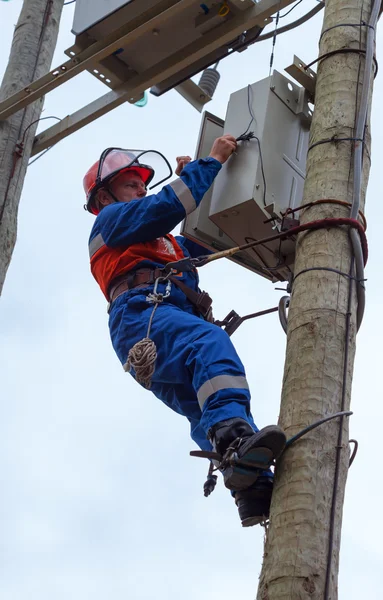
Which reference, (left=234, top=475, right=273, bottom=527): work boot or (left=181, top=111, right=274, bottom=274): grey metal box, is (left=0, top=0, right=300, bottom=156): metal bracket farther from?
(left=234, top=475, right=273, bottom=527): work boot

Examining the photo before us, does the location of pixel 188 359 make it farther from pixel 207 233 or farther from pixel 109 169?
pixel 109 169

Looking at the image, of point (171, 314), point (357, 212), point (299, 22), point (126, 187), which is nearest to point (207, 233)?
point (126, 187)

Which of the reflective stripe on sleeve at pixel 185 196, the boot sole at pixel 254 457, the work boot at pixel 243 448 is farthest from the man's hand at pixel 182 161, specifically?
the boot sole at pixel 254 457

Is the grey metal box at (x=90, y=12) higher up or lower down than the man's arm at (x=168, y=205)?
higher up

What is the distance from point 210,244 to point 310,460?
202cm

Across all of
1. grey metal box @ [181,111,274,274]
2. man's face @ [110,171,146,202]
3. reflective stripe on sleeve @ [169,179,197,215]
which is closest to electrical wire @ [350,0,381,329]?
reflective stripe on sleeve @ [169,179,197,215]

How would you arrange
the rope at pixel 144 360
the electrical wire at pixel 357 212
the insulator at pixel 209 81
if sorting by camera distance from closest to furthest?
the electrical wire at pixel 357 212
the rope at pixel 144 360
the insulator at pixel 209 81

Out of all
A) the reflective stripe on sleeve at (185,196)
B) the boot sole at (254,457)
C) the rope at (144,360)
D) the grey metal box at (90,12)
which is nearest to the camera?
the boot sole at (254,457)

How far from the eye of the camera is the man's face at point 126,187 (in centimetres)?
573

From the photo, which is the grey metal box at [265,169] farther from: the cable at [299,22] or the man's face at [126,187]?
the cable at [299,22]

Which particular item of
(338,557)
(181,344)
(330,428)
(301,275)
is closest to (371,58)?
(301,275)

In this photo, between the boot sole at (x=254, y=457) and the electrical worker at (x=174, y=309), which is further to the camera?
the electrical worker at (x=174, y=309)

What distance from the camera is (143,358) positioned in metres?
4.68

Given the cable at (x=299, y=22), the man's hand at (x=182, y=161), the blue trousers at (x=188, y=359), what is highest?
the cable at (x=299, y=22)
